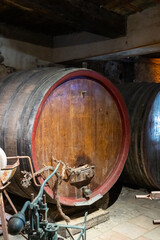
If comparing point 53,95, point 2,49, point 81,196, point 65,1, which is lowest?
point 81,196

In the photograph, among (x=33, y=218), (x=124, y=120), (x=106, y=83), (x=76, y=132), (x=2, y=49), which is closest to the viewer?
(x=33, y=218)

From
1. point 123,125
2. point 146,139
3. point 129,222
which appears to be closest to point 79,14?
point 123,125

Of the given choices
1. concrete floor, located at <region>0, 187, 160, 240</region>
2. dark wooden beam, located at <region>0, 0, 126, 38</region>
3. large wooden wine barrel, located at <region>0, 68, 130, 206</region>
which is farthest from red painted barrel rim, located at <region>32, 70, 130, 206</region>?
dark wooden beam, located at <region>0, 0, 126, 38</region>

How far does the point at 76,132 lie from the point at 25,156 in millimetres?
690

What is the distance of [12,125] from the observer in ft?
7.52

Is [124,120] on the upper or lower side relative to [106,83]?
lower

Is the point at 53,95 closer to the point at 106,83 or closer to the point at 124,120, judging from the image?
the point at 106,83

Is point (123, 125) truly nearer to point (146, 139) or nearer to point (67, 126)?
point (146, 139)

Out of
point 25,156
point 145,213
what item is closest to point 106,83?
point 25,156

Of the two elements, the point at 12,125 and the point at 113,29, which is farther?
the point at 113,29

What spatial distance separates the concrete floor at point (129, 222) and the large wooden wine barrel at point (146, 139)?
0.37m

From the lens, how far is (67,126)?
2561 mm

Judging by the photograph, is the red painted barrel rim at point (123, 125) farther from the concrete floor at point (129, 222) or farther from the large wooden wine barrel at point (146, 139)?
the large wooden wine barrel at point (146, 139)

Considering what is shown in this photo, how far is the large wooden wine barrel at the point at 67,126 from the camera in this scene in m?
2.26
